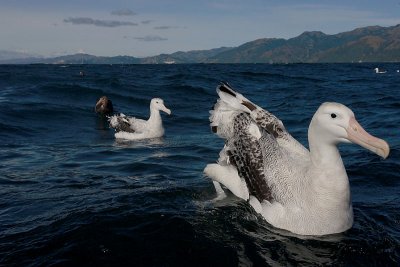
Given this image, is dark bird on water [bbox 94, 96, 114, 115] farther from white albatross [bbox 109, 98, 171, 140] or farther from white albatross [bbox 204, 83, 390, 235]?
white albatross [bbox 204, 83, 390, 235]

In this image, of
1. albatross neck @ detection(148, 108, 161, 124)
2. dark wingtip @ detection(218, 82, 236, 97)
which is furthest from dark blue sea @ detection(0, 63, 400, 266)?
dark wingtip @ detection(218, 82, 236, 97)

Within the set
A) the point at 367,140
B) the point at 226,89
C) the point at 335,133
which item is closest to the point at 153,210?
the point at 226,89

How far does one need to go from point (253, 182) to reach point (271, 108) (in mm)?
13918

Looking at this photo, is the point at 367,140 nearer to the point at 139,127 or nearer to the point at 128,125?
the point at 139,127

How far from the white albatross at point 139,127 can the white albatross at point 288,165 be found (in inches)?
299

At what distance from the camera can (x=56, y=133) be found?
53.0 feet

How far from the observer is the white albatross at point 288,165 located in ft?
19.5

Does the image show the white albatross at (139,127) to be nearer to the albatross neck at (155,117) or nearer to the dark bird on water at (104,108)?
the albatross neck at (155,117)

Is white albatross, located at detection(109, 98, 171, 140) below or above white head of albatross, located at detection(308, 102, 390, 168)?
below

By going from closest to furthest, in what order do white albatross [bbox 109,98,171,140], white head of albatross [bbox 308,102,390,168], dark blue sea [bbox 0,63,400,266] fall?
white head of albatross [bbox 308,102,390,168] < dark blue sea [bbox 0,63,400,266] < white albatross [bbox 109,98,171,140]

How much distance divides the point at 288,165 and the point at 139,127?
10.1 m

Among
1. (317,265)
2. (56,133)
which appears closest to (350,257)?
(317,265)

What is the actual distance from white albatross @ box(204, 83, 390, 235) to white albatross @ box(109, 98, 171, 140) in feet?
24.9

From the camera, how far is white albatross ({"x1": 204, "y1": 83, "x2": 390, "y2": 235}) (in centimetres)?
595
